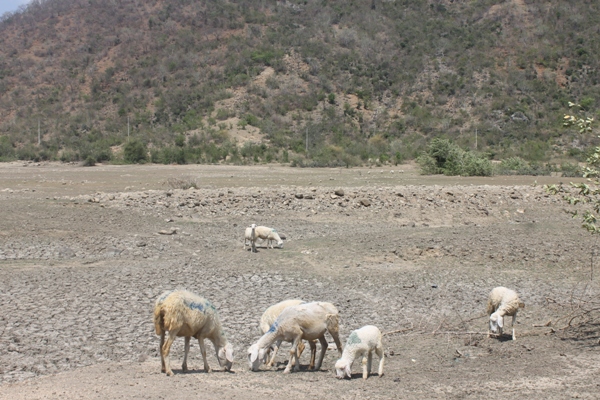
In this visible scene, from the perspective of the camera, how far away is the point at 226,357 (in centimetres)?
753

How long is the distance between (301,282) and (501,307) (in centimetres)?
425

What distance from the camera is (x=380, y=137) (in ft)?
188

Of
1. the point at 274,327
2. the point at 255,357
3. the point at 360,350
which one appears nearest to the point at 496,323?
the point at 360,350

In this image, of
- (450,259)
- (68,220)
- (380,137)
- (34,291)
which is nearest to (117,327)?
(34,291)

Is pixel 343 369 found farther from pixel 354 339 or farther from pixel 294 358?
pixel 294 358

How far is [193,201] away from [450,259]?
9.66 m

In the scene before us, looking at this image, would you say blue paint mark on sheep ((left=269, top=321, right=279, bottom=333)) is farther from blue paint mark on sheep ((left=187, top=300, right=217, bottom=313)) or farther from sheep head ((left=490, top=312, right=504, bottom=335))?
sheep head ((left=490, top=312, right=504, bottom=335))

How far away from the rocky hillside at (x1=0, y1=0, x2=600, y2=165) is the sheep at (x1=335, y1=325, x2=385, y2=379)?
35.6 meters

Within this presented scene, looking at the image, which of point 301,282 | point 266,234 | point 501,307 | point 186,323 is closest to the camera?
point 186,323

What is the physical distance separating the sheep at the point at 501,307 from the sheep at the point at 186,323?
12.2ft

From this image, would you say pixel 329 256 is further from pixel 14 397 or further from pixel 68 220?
pixel 14 397

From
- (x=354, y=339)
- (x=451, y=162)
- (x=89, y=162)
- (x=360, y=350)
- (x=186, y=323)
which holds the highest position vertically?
(x=451, y=162)

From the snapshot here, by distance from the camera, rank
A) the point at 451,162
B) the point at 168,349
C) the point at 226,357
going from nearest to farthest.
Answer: the point at 168,349
the point at 226,357
the point at 451,162

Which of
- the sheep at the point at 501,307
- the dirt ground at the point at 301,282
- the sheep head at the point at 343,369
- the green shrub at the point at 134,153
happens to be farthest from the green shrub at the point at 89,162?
the sheep head at the point at 343,369
